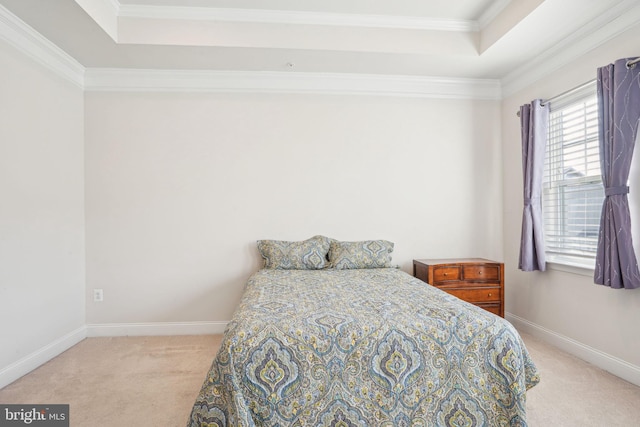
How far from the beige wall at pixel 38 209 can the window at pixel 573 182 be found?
169 inches

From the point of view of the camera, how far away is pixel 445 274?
10.5 feet

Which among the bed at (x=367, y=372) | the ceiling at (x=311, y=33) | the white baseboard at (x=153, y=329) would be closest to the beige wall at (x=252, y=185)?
the white baseboard at (x=153, y=329)

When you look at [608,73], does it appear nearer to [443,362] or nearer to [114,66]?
[443,362]

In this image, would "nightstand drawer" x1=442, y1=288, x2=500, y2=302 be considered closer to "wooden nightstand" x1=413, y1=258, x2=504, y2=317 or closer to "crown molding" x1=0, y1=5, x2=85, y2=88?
"wooden nightstand" x1=413, y1=258, x2=504, y2=317

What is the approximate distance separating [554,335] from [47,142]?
180 inches

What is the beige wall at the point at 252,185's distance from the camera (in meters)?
3.34

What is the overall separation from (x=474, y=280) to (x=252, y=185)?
2.34 m

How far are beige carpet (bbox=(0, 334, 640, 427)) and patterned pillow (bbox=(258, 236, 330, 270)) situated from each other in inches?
37.0

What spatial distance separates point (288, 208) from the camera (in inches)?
137

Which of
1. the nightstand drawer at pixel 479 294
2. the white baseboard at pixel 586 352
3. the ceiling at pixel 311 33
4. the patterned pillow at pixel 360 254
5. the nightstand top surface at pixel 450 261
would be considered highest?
the ceiling at pixel 311 33

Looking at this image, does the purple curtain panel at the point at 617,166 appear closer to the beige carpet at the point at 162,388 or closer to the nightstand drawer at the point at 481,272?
the beige carpet at the point at 162,388

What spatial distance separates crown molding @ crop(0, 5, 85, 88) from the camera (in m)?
2.39

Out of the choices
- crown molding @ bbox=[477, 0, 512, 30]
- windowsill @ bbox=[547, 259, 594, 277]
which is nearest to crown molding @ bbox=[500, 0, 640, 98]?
crown molding @ bbox=[477, 0, 512, 30]

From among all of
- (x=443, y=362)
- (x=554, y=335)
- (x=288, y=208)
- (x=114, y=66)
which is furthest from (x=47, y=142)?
(x=554, y=335)
